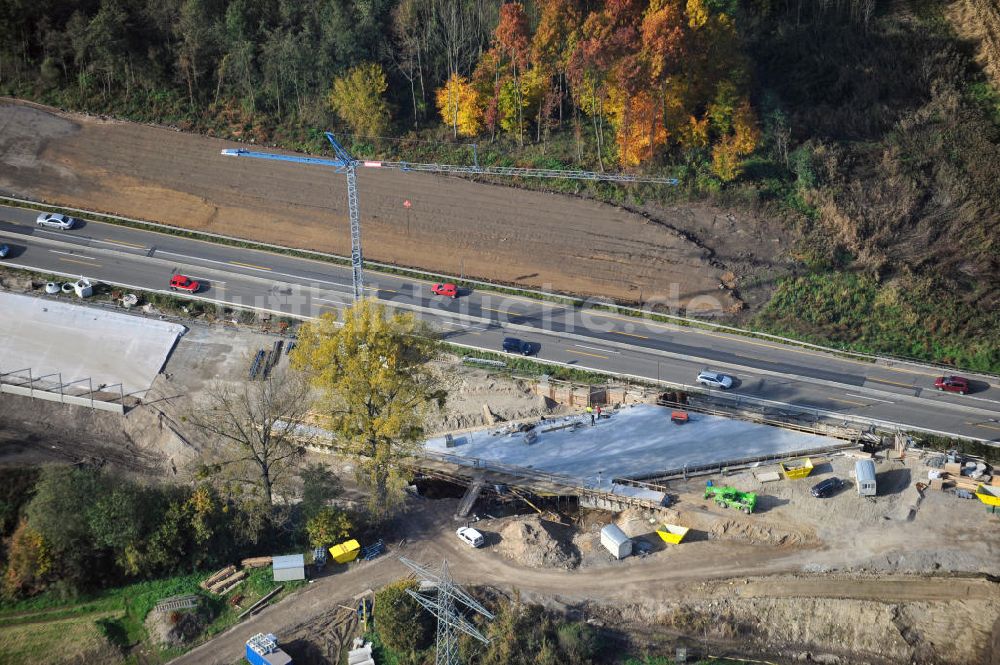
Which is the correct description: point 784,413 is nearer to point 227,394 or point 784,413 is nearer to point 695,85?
point 695,85

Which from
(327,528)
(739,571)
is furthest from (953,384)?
(327,528)

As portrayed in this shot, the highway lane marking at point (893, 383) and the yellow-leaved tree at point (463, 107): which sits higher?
the yellow-leaved tree at point (463, 107)

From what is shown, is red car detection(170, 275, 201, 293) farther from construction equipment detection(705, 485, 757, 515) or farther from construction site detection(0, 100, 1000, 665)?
construction equipment detection(705, 485, 757, 515)

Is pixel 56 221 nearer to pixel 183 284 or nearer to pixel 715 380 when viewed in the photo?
pixel 183 284

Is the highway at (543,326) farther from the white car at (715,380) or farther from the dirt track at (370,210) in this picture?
the dirt track at (370,210)

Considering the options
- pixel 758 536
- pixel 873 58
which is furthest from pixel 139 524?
pixel 873 58

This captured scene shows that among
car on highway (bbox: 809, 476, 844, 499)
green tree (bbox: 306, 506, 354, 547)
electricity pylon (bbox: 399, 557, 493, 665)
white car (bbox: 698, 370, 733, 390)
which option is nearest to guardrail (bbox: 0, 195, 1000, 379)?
white car (bbox: 698, 370, 733, 390)

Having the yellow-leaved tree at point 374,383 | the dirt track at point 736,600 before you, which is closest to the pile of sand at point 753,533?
the dirt track at point 736,600
